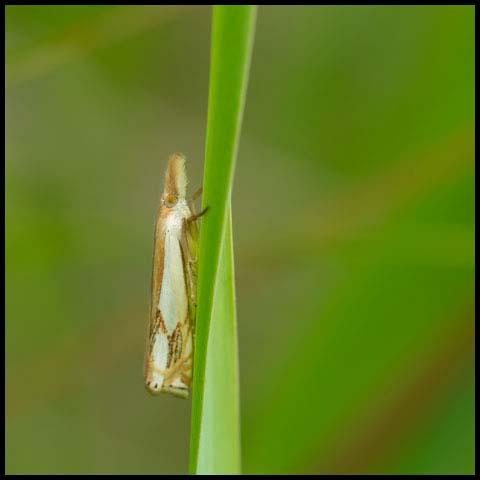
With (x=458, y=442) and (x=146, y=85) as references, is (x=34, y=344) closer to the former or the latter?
(x=146, y=85)

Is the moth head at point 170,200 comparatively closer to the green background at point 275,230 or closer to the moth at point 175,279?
the moth at point 175,279

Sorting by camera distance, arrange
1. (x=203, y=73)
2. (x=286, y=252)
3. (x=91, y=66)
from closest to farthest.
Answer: (x=286, y=252) < (x=91, y=66) < (x=203, y=73)

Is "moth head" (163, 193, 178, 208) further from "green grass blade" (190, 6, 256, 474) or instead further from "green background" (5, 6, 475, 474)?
"green grass blade" (190, 6, 256, 474)

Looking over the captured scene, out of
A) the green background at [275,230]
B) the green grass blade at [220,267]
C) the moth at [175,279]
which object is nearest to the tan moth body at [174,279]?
the moth at [175,279]

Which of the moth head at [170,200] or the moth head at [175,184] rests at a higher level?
the moth head at [175,184]

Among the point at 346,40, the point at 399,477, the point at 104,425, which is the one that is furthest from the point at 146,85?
the point at 399,477

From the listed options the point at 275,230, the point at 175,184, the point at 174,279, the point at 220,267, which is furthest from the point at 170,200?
the point at 220,267
